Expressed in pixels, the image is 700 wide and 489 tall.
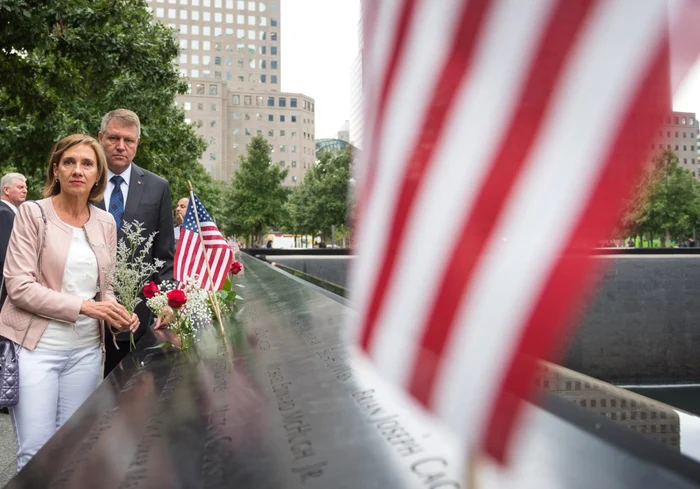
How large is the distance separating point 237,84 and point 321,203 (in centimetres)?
7334

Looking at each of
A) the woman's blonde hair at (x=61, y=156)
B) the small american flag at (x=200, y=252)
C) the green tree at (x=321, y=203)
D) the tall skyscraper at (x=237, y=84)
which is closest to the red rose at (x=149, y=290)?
the small american flag at (x=200, y=252)

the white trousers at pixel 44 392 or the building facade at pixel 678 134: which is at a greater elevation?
the building facade at pixel 678 134

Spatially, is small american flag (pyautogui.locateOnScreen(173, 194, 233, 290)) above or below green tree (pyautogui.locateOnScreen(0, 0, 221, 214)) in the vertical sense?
below

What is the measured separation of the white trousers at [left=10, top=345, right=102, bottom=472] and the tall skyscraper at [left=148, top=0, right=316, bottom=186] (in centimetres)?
9986

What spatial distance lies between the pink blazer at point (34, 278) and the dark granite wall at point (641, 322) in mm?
18332

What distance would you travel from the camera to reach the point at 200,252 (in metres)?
3.92

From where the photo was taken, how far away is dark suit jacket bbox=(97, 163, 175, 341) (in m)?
3.72

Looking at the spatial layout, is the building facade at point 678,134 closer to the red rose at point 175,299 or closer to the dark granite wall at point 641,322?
the red rose at point 175,299

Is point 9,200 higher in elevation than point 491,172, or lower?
higher

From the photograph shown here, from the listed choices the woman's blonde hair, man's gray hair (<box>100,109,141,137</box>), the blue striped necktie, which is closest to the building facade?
the woman's blonde hair

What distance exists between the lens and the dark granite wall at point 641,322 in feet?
70.4

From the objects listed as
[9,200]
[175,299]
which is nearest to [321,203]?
[9,200]

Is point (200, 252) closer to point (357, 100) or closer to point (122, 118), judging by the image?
point (122, 118)

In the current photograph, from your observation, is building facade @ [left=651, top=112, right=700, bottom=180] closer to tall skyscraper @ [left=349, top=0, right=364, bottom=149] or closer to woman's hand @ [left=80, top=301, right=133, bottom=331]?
tall skyscraper @ [left=349, top=0, right=364, bottom=149]
